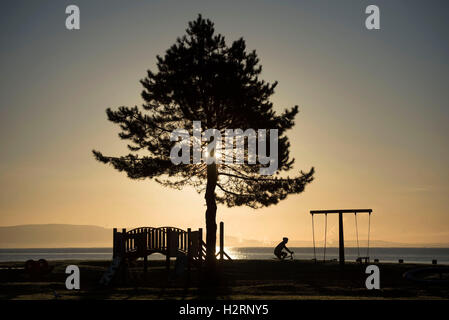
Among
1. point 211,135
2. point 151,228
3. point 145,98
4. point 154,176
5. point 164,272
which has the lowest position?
point 164,272

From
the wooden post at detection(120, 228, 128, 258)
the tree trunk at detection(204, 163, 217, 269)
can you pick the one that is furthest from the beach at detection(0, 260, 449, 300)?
the tree trunk at detection(204, 163, 217, 269)

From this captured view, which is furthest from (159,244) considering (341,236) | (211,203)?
(341,236)

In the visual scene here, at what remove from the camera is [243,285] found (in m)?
26.9

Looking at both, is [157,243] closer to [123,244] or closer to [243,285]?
[123,244]

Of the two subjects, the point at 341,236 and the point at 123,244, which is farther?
the point at 341,236

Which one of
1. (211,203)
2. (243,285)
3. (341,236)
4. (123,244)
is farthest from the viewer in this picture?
(211,203)

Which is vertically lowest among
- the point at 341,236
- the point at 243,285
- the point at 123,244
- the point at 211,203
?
the point at 243,285

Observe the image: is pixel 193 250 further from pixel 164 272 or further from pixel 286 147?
pixel 286 147

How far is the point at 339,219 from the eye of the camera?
33.5 m

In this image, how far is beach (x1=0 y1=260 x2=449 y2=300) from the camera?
2145cm

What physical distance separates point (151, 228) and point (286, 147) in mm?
9859
